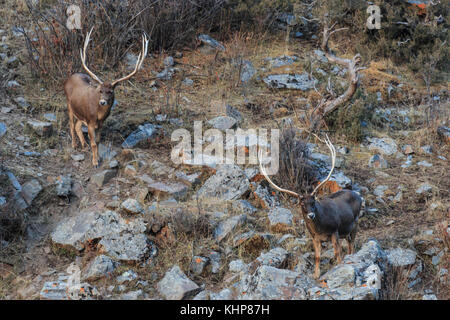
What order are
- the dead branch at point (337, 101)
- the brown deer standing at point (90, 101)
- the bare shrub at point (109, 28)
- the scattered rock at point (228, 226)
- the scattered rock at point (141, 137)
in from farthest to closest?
the bare shrub at point (109, 28) → the dead branch at point (337, 101) → the scattered rock at point (141, 137) → the brown deer standing at point (90, 101) → the scattered rock at point (228, 226)

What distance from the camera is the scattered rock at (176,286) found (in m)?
5.67

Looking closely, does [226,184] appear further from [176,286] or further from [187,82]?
[187,82]

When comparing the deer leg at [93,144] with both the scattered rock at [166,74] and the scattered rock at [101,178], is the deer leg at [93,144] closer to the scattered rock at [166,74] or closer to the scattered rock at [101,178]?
the scattered rock at [101,178]

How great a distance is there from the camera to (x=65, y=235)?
664 cm

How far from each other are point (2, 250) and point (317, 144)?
189 inches

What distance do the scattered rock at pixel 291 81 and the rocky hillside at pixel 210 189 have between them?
3 centimetres

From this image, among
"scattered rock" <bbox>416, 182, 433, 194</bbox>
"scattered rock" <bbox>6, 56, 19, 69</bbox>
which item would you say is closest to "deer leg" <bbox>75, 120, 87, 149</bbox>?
"scattered rock" <bbox>6, 56, 19, 69</bbox>

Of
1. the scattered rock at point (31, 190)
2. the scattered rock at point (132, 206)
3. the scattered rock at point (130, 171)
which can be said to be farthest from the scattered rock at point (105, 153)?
the scattered rock at point (132, 206)

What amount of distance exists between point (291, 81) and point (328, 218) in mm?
4912

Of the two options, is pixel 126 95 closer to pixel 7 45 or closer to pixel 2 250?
pixel 7 45

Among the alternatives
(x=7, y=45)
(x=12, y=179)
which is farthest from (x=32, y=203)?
(x=7, y=45)

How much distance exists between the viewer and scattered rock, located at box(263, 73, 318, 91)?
1042 cm

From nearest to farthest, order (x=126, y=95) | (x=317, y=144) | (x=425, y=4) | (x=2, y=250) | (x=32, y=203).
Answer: (x=2, y=250)
(x=32, y=203)
(x=317, y=144)
(x=126, y=95)
(x=425, y=4)

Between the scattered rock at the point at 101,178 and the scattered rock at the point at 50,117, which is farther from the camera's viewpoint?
the scattered rock at the point at 50,117
